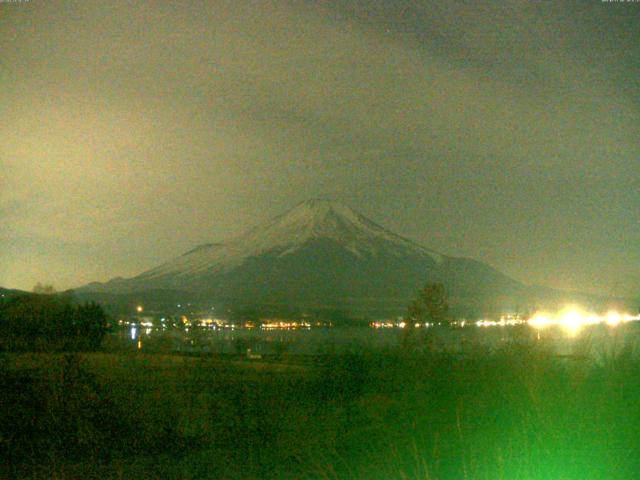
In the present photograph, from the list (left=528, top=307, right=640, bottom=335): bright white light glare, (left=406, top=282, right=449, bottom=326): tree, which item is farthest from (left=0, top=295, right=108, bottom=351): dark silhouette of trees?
(left=406, top=282, right=449, bottom=326): tree

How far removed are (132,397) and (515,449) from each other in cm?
765

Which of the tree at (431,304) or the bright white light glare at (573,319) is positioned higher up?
the tree at (431,304)

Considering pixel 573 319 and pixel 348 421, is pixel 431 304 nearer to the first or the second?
pixel 573 319

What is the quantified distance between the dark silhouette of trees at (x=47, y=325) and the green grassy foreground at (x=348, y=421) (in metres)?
1.43

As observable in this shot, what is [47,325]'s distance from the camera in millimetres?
23375

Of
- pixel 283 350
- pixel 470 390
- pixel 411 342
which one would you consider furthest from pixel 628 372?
pixel 283 350

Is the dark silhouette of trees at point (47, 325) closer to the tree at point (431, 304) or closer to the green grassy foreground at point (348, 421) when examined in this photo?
the green grassy foreground at point (348, 421)

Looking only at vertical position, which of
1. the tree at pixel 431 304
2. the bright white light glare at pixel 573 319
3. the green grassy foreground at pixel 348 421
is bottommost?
the green grassy foreground at pixel 348 421

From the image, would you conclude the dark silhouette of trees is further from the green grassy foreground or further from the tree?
the tree

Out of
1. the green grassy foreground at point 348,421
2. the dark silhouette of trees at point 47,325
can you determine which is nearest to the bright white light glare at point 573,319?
the green grassy foreground at point 348,421

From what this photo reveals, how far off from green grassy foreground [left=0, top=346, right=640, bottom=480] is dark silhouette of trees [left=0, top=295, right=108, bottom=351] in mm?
1428

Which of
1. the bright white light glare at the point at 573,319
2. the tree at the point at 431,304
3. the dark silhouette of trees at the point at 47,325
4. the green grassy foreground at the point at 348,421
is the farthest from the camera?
the tree at the point at 431,304

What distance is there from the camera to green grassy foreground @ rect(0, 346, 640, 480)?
9.20 meters

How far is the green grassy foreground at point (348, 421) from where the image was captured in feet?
30.2
